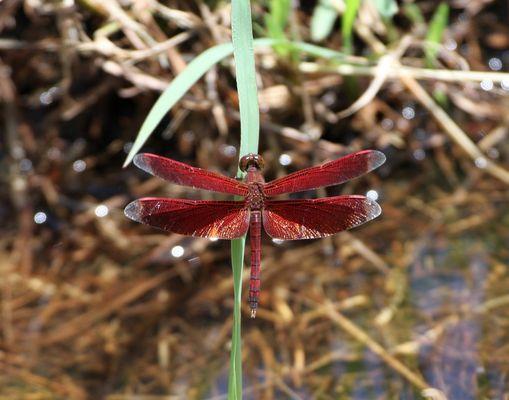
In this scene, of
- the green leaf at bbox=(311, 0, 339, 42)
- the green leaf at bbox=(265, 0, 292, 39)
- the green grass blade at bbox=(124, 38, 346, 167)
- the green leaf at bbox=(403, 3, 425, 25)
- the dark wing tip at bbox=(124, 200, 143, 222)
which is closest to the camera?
the dark wing tip at bbox=(124, 200, 143, 222)

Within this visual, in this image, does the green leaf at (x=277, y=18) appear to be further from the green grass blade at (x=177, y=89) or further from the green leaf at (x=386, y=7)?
the green grass blade at (x=177, y=89)

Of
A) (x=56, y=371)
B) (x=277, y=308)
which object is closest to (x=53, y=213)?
(x=56, y=371)

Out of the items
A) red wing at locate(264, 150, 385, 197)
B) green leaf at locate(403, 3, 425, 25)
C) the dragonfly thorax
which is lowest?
the dragonfly thorax

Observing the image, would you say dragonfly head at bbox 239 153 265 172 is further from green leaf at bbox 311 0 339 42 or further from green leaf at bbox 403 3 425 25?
green leaf at bbox 403 3 425 25

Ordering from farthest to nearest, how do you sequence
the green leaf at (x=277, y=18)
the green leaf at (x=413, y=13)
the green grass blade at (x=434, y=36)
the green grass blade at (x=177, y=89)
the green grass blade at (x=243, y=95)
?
the green leaf at (x=413, y=13), the green grass blade at (x=434, y=36), the green leaf at (x=277, y=18), the green grass blade at (x=177, y=89), the green grass blade at (x=243, y=95)

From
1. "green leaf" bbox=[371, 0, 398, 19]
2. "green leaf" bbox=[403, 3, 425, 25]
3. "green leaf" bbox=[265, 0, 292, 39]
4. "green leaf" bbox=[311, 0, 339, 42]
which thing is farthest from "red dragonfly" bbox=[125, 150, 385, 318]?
"green leaf" bbox=[403, 3, 425, 25]

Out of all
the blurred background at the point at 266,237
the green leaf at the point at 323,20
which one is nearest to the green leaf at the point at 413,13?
the blurred background at the point at 266,237

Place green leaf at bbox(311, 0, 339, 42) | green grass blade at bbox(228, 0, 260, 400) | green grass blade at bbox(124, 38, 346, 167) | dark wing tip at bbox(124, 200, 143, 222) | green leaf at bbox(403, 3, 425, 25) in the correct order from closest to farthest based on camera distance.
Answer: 1. green grass blade at bbox(228, 0, 260, 400)
2. dark wing tip at bbox(124, 200, 143, 222)
3. green grass blade at bbox(124, 38, 346, 167)
4. green leaf at bbox(311, 0, 339, 42)
5. green leaf at bbox(403, 3, 425, 25)

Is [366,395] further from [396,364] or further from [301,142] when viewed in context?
[301,142]

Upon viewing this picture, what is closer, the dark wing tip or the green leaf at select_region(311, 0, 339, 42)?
the dark wing tip
